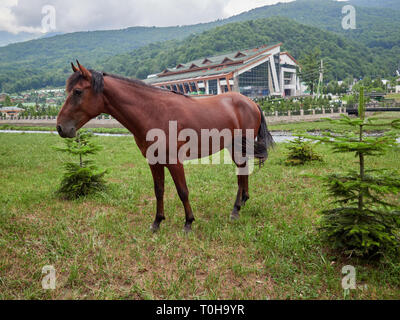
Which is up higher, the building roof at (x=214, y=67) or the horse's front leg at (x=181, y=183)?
the building roof at (x=214, y=67)

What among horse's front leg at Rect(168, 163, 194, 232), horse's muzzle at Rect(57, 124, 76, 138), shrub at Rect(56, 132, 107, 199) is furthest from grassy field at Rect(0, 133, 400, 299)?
horse's muzzle at Rect(57, 124, 76, 138)

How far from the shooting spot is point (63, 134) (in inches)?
Result: 137

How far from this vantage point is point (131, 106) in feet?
12.5

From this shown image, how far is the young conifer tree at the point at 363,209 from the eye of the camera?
9.27ft

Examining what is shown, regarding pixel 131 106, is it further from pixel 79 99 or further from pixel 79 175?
pixel 79 175

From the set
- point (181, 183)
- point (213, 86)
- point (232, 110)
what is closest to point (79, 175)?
point (181, 183)

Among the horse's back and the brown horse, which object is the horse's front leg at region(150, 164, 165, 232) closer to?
the brown horse

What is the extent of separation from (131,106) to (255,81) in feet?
200

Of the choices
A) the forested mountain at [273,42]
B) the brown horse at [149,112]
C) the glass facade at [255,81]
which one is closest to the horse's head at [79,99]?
the brown horse at [149,112]

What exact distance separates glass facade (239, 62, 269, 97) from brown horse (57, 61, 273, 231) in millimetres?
56089

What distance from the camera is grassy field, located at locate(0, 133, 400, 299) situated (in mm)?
2758

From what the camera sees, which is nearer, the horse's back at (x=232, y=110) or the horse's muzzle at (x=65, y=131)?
the horse's muzzle at (x=65, y=131)

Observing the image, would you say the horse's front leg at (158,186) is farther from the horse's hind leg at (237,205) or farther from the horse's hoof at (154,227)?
the horse's hind leg at (237,205)

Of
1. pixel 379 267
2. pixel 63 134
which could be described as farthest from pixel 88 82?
pixel 379 267
